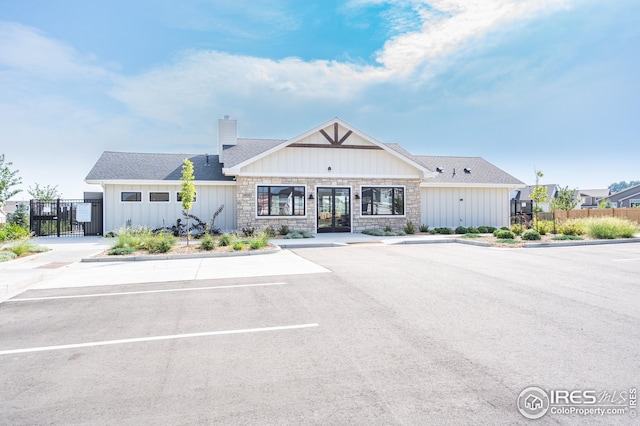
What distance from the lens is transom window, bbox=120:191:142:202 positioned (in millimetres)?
18016

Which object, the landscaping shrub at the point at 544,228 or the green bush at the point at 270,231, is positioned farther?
the green bush at the point at 270,231

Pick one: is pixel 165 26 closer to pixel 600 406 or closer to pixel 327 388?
pixel 327 388

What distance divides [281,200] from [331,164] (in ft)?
10.6

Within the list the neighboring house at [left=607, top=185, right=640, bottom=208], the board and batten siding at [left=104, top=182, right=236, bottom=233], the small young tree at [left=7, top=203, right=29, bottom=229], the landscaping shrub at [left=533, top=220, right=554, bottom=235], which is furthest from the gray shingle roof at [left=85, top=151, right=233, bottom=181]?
the neighboring house at [left=607, top=185, right=640, bottom=208]

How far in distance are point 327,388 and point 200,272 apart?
Answer: 6.42 m

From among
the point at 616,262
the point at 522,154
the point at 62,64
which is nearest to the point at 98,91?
the point at 62,64

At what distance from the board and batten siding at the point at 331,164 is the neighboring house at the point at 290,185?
49 millimetres

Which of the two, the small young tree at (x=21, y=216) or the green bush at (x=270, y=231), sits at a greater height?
the small young tree at (x=21, y=216)

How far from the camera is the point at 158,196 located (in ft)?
60.2

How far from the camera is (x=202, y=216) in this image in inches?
738

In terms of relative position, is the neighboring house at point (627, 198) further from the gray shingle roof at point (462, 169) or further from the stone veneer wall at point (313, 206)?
the stone veneer wall at point (313, 206)

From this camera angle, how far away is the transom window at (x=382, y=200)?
18.8 meters

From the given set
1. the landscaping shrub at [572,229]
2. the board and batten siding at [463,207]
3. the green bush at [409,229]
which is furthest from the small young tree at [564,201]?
the green bush at [409,229]

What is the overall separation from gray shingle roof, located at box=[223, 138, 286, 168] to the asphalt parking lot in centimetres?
1243
